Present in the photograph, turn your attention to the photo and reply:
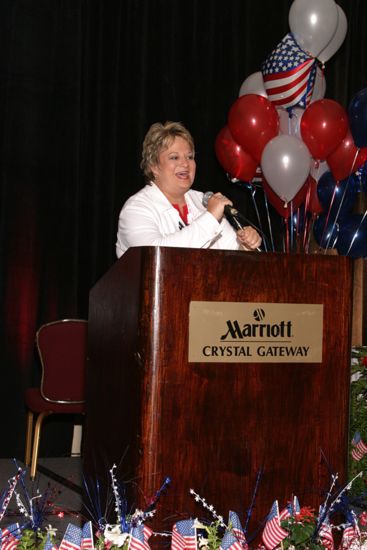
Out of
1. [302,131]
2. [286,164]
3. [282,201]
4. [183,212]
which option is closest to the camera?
[183,212]

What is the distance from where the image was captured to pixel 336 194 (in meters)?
4.48

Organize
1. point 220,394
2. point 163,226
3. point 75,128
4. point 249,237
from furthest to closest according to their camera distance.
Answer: point 75,128 < point 163,226 < point 249,237 < point 220,394

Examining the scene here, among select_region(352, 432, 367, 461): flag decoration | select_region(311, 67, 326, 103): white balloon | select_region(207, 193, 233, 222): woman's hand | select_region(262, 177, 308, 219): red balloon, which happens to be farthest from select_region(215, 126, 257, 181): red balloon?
select_region(207, 193, 233, 222): woman's hand

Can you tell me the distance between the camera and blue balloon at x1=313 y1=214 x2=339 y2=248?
4.61 m

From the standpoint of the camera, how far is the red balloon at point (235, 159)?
4.44 meters

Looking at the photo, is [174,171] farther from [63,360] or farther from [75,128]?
[75,128]

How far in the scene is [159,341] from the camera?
Result: 167 cm

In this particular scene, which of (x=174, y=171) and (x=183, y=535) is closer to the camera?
(x=183, y=535)

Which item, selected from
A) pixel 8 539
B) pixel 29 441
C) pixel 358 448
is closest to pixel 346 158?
pixel 358 448

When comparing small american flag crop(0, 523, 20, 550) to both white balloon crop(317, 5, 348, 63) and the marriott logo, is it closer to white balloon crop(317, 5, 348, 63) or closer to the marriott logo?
the marriott logo

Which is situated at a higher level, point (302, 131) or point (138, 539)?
point (302, 131)

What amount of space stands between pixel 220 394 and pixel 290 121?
294cm

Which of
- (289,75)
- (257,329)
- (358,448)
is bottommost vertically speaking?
(358,448)

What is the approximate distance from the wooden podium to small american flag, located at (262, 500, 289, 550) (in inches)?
5.2
